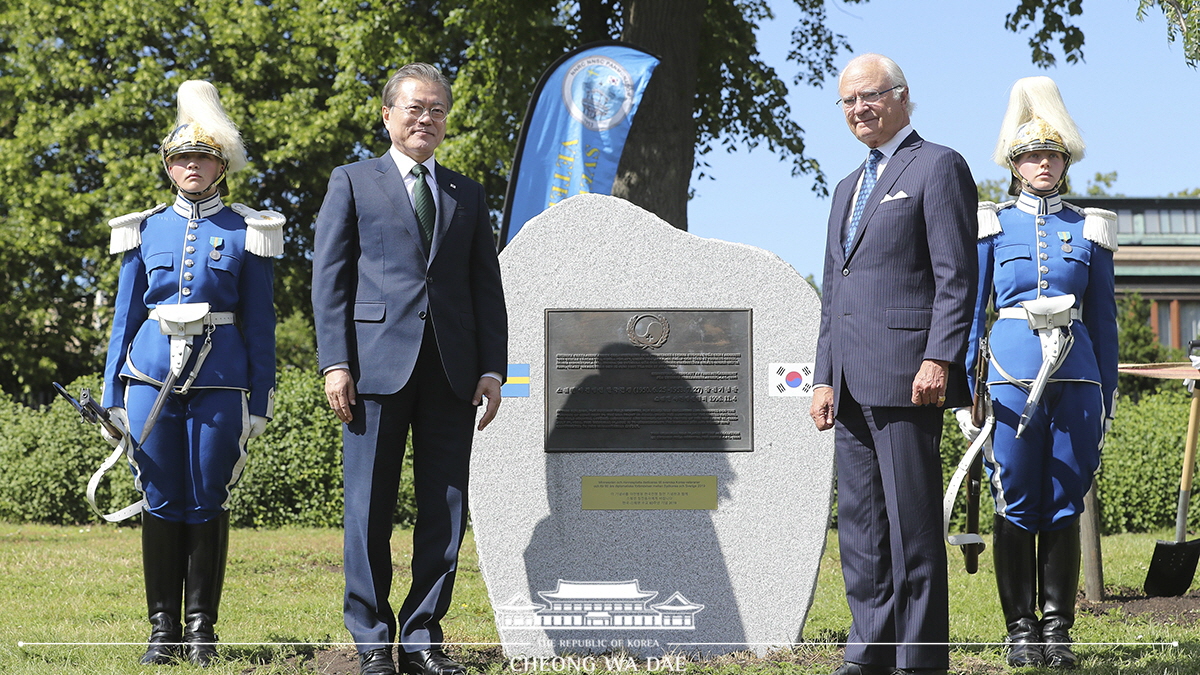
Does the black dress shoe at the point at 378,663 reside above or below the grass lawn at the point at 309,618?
above

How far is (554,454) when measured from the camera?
4.86 m

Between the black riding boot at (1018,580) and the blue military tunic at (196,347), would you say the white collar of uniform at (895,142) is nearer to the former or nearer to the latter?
the black riding boot at (1018,580)

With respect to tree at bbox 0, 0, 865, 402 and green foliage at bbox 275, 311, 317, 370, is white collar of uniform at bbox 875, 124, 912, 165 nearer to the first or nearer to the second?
tree at bbox 0, 0, 865, 402

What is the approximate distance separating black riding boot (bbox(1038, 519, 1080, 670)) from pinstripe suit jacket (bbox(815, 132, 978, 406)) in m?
1.02

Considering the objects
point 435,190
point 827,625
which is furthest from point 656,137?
point 435,190

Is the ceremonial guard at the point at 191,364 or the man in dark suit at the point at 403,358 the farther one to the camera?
the ceremonial guard at the point at 191,364

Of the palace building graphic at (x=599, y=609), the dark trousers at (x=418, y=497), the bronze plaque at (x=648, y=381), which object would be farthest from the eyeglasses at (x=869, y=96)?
the palace building graphic at (x=599, y=609)

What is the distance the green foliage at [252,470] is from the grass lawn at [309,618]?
4.22 ft

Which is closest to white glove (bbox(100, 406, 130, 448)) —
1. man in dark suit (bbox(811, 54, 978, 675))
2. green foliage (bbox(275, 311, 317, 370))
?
man in dark suit (bbox(811, 54, 978, 675))

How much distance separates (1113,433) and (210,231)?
9.14 m

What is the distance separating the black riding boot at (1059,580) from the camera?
14.5 feet

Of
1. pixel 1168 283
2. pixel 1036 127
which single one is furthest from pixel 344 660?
pixel 1168 283

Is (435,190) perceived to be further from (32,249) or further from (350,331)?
(32,249)

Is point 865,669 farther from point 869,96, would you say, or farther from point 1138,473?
point 1138,473
